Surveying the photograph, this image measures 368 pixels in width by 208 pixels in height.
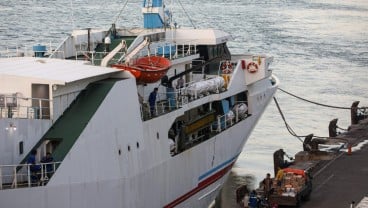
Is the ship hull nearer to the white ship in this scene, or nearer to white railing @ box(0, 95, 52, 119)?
the white ship

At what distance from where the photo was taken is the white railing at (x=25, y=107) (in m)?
21.5

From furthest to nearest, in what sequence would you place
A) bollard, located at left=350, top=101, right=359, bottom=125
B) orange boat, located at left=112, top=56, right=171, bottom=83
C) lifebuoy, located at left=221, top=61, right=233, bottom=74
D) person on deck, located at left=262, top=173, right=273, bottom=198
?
bollard, located at left=350, top=101, right=359, bottom=125
lifebuoy, located at left=221, top=61, right=233, bottom=74
person on deck, located at left=262, top=173, right=273, bottom=198
orange boat, located at left=112, top=56, right=171, bottom=83

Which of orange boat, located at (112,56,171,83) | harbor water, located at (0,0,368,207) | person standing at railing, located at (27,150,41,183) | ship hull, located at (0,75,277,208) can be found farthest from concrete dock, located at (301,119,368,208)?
person standing at railing, located at (27,150,41,183)

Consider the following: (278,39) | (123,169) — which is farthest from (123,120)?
(278,39)

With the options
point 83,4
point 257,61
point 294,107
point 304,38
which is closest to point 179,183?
point 257,61

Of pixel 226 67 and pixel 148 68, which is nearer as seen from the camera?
pixel 148 68

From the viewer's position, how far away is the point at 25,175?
20688 millimetres

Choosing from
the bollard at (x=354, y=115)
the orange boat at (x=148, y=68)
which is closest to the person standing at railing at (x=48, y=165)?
the orange boat at (x=148, y=68)

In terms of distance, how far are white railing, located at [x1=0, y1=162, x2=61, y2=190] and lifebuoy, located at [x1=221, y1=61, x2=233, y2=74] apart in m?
12.1

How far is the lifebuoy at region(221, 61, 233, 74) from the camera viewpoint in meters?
31.6

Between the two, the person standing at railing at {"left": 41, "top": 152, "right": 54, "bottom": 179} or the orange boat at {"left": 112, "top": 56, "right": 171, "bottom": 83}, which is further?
the orange boat at {"left": 112, "top": 56, "right": 171, "bottom": 83}

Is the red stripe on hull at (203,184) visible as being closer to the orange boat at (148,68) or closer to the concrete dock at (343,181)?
the concrete dock at (343,181)

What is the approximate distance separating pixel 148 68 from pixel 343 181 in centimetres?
884

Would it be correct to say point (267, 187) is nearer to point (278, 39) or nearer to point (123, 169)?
point (123, 169)
